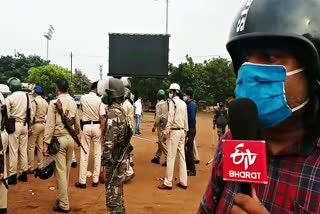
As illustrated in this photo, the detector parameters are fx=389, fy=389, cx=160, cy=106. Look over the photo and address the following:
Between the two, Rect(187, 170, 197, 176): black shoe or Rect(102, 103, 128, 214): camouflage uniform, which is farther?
→ Rect(187, 170, 197, 176): black shoe

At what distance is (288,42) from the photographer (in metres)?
1.49

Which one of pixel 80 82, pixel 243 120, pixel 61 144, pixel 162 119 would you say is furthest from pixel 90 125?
pixel 80 82

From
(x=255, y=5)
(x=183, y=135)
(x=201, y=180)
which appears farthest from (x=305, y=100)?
(x=201, y=180)

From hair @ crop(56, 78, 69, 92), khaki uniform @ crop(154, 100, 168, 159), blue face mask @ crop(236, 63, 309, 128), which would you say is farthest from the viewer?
khaki uniform @ crop(154, 100, 168, 159)

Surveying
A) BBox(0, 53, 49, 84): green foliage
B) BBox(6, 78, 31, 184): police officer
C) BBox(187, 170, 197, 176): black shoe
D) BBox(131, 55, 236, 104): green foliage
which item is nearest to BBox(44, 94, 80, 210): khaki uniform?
BBox(6, 78, 31, 184): police officer

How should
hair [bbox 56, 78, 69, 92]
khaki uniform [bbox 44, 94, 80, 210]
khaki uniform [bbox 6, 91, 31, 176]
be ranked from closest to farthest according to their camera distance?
khaki uniform [bbox 44, 94, 80, 210], hair [bbox 56, 78, 69, 92], khaki uniform [bbox 6, 91, 31, 176]

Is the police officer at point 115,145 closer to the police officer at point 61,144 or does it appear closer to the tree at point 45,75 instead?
the police officer at point 61,144

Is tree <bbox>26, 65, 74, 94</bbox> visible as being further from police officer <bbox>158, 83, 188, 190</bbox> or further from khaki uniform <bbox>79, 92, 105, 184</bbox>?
police officer <bbox>158, 83, 188, 190</bbox>

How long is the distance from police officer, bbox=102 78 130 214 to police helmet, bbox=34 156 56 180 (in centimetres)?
116

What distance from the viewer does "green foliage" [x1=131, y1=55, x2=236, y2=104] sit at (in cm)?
4179

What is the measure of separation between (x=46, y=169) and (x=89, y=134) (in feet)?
5.93

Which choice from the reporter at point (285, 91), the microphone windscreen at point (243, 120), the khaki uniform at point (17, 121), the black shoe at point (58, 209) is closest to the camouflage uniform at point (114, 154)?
the black shoe at point (58, 209)

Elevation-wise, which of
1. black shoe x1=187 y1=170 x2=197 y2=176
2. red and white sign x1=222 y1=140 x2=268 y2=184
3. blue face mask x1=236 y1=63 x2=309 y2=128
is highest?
blue face mask x1=236 y1=63 x2=309 y2=128

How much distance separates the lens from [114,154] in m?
5.46
